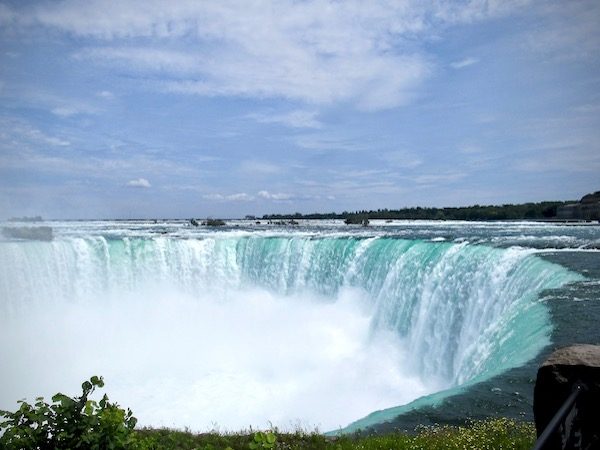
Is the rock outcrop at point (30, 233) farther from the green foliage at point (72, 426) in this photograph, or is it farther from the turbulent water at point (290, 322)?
the green foliage at point (72, 426)

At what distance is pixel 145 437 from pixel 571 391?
451 cm

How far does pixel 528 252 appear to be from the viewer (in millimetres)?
15914

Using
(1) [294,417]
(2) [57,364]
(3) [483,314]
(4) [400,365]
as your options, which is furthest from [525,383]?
(2) [57,364]

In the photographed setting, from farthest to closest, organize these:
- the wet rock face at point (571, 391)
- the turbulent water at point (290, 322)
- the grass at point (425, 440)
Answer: the turbulent water at point (290, 322) → the grass at point (425, 440) → the wet rock face at point (571, 391)

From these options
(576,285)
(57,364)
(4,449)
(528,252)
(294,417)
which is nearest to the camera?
(4,449)

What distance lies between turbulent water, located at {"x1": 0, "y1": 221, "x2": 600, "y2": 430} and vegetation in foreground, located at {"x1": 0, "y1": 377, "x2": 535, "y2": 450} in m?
1.17

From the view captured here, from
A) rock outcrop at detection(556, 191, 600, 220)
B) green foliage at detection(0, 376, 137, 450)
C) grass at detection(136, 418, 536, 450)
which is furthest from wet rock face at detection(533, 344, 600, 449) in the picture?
rock outcrop at detection(556, 191, 600, 220)

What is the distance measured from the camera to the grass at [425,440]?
5656 mm

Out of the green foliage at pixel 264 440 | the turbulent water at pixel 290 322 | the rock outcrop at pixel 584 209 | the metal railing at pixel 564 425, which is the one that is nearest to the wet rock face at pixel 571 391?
the metal railing at pixel 564 425

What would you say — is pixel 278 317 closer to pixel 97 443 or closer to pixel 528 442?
pixel 528 442

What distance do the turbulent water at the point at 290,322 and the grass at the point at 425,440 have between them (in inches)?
36.5

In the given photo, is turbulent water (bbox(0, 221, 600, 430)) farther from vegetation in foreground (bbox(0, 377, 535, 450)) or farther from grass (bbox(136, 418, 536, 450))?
vegetation in foreground (bbox(0, 377, 535, 450))

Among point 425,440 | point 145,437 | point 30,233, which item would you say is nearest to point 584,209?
point 30,233

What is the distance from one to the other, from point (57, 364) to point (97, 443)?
1967cm
